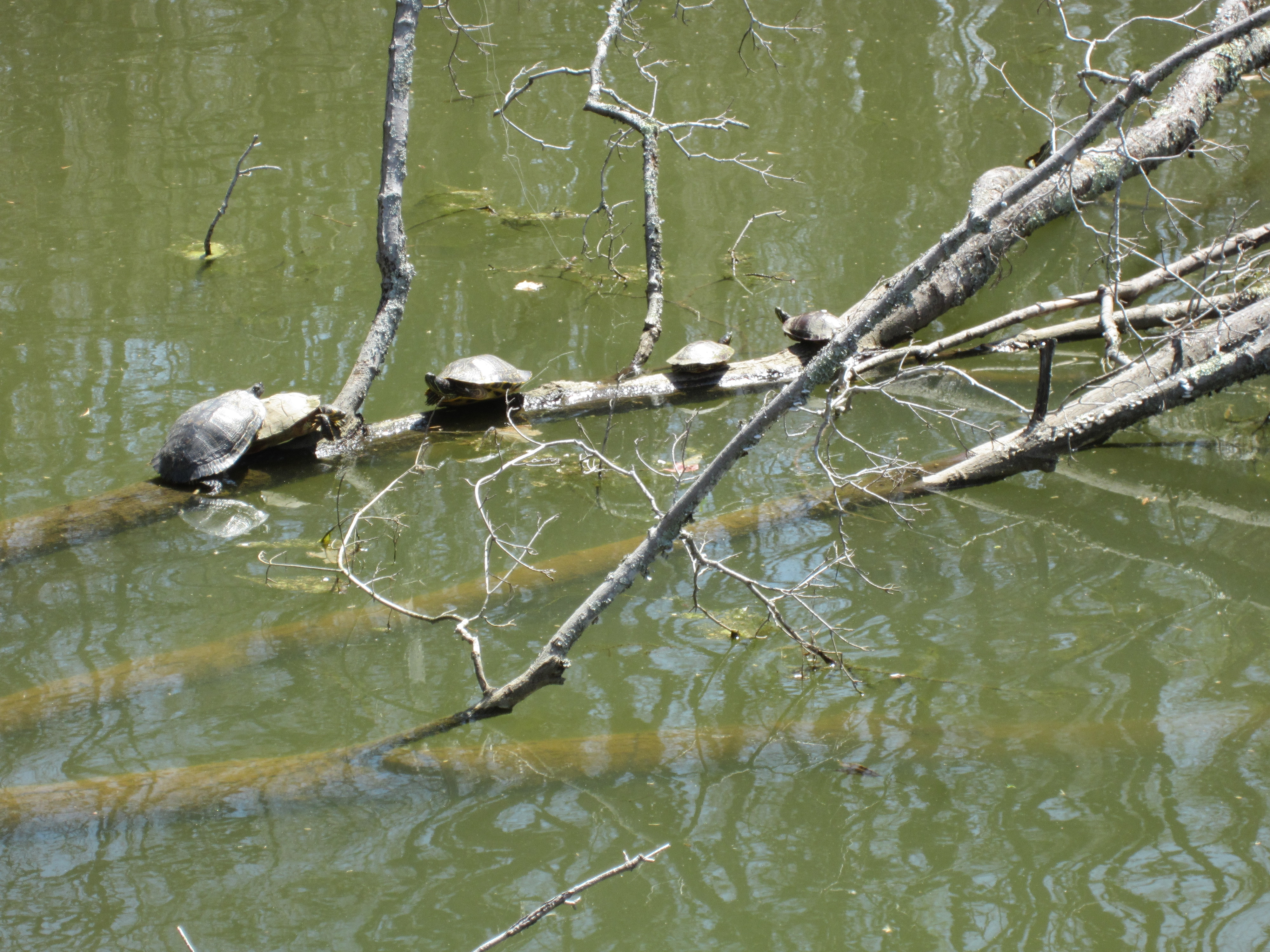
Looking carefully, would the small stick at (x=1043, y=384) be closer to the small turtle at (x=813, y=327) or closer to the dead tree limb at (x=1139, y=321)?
the dead tree limb at (x=1139, y=321)

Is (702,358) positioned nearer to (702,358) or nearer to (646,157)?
(702,358)

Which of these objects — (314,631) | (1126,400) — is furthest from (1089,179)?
→ (314,631)

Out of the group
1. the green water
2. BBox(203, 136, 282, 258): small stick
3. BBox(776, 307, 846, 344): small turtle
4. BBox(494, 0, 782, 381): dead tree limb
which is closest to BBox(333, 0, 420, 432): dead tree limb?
the green water

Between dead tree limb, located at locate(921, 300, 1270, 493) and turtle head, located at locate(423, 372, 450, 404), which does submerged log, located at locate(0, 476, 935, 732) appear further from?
turtle head, located at locate(423, 372, 450, 404)

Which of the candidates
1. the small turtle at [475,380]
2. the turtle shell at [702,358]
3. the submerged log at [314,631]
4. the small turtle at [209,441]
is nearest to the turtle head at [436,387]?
the small turtle at [475,380]

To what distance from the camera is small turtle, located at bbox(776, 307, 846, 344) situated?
5.94m

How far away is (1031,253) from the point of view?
7.81 metres

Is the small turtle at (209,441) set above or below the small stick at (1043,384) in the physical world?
below

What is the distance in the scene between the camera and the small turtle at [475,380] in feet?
17.9

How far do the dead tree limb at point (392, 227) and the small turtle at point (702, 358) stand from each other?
63.6 inches

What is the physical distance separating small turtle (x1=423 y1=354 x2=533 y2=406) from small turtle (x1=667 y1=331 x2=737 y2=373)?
0.92 metres

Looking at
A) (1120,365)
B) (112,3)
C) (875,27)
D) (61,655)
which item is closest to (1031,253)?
(1120,365)

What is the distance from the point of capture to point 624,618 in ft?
13.6

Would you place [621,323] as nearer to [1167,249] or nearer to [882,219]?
[882,219]
